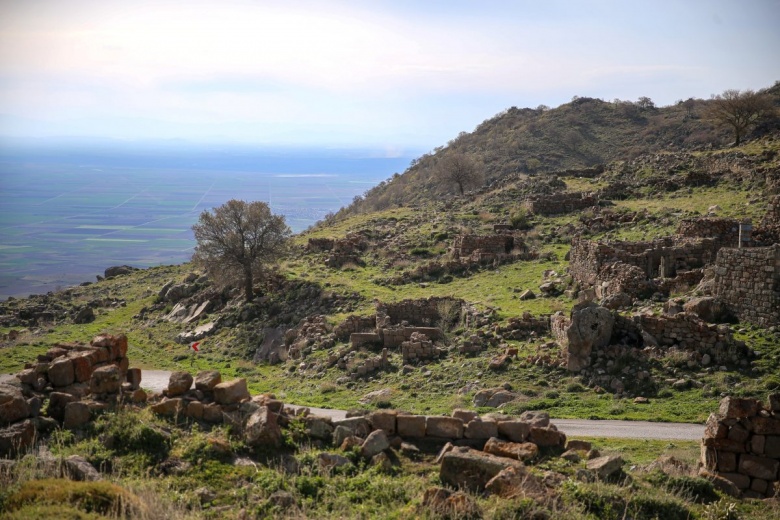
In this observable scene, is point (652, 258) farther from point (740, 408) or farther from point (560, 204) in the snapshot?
point (560, 204)

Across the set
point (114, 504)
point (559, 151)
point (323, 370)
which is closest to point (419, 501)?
point (114, 504)

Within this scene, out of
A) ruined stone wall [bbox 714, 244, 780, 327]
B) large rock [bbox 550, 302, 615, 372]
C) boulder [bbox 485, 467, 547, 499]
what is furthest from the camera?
large rock [bbox 550, 302, 615, 372]

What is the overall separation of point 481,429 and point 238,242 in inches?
957

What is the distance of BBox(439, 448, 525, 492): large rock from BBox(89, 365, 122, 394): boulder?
231 inches

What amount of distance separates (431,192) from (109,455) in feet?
208

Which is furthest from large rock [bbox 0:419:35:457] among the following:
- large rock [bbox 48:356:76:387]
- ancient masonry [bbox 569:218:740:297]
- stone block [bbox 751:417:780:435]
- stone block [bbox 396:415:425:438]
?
ancient masonry [bbox 569:218:740:297]

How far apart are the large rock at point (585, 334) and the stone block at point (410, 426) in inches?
308

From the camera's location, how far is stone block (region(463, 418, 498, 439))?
11188mm

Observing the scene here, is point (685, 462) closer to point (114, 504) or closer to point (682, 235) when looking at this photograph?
point (114, 504)

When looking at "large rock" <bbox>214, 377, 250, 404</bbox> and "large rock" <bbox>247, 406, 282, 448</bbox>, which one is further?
"large rock" <bbox>214, 377, 250, 404</bbox>

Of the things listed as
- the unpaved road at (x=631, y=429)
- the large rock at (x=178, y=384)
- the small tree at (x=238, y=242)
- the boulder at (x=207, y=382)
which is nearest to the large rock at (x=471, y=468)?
the boulder at (x=207, y=382)

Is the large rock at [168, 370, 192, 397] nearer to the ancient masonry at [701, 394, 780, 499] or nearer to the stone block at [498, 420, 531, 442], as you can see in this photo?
the stone block at [498, 420, 531, 442]

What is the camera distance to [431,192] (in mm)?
72438

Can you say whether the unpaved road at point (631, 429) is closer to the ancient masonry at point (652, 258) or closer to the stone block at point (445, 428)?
the stone block at point (445, 428)
